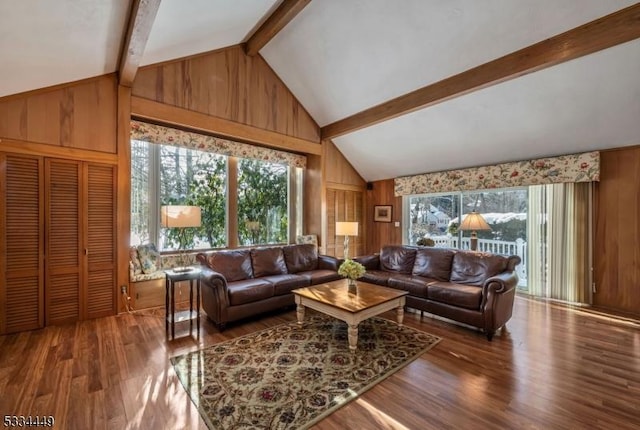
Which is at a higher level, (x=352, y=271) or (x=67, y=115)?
(x=67, y=115)

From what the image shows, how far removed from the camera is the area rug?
184 centimetres

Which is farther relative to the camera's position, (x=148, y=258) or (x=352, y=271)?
(x=148, y=258)

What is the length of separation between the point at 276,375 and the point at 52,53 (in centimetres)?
357

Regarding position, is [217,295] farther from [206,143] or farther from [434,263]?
[434,263]

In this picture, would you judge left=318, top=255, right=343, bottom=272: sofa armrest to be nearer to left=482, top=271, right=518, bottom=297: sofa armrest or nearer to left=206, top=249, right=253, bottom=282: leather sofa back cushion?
left=206, top=249, right=253, bottom=282: leather sofa back cushion

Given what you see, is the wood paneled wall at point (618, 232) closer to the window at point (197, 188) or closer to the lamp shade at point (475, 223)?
the lamp shade at point (475, 223)

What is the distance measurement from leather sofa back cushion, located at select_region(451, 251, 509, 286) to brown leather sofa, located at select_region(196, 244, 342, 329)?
1746 millimetres

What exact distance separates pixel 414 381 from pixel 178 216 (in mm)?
2894

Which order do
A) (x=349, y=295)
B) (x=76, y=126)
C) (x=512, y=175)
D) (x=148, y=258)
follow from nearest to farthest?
(x=349, y=295) < (x=76, y=126) < (x=148, y=258) < (x=512, y=175)

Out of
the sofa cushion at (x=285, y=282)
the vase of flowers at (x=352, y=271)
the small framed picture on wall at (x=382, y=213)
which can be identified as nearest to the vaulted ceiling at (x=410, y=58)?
the small framed picture on wall at (x=382, y=213)

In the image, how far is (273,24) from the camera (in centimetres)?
399

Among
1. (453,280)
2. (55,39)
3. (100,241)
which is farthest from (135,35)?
(453,280)

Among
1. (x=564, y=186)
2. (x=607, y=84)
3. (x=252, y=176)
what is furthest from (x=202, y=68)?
(x=564, y=186)

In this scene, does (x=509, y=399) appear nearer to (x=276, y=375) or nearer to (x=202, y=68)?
(x=276, y=375)
